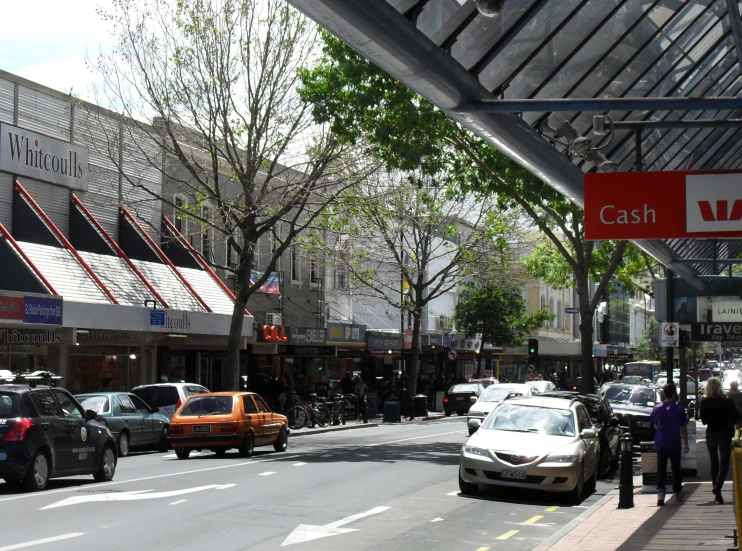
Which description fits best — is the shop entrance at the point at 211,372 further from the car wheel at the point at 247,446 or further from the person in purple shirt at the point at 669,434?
the person in purple shirt at the point at 669,434

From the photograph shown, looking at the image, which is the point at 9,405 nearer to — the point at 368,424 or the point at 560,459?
the point at 560,459

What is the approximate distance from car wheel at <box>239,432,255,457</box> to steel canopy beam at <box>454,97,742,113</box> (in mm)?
13906

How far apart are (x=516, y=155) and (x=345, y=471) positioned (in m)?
9.53

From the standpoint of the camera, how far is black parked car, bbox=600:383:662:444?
86.1ft

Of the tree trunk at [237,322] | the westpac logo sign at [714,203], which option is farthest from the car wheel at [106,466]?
the tree trunk at [237,322]

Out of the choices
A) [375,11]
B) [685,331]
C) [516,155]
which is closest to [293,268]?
[685,331]

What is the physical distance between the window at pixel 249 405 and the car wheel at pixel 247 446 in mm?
530

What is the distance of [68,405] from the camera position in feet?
55.5

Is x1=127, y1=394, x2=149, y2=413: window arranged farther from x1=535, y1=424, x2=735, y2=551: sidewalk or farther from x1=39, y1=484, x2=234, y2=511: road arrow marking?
x1=535, y1=424, x2=735, y2=551: sidewalk

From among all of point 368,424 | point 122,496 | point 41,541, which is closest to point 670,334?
point 122,496

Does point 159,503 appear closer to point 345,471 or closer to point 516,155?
point 345,471

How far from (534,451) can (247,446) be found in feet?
27.1

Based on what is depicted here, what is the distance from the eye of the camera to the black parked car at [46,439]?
15.0 metres

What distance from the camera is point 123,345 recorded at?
31.9 meters
